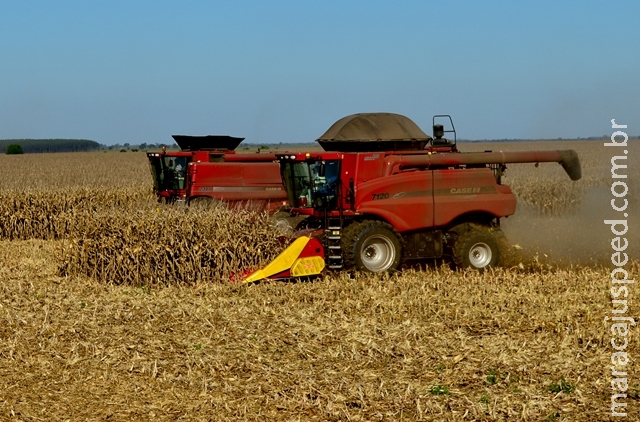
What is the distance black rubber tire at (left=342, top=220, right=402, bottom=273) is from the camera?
1272 centimetres

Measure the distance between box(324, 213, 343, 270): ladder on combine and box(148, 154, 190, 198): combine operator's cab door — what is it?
622 centimetres

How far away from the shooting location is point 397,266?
13.0 metres

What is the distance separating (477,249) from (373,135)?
2.39m

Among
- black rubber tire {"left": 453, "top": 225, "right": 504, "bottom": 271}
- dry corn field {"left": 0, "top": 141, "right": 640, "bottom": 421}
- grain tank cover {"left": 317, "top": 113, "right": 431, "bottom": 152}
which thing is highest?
grain tank cover {"left": 317, "top": 113, "right": 431, "bottom": 152}

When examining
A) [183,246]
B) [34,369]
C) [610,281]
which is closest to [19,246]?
[183,246]

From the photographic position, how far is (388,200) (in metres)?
13.1

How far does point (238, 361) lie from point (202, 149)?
11.9 meters

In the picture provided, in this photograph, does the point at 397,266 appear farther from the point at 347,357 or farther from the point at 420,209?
the point at 347,357

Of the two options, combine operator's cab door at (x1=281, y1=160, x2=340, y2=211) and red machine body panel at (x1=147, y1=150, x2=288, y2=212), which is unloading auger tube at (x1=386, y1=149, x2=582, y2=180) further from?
red machine body panel at (x1=147, y1=150, x2=288, y2=212)

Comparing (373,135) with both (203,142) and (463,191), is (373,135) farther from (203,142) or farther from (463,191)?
(203,142)

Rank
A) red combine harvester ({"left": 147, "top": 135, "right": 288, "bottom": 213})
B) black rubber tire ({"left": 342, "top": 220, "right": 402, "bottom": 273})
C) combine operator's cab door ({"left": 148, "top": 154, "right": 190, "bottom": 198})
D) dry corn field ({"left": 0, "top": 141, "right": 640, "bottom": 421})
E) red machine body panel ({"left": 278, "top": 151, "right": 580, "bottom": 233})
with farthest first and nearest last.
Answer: combine operator's cab door ({"left": 148, "top": 154, "right": 190, "bottom": 198}), red combine harvester ({"left": 147, "top": 135, "right": 288, "bottom": 213}), red machine body panel ({"left": 278, "top": 151, "right": 580, "bottom": 233}), black rubber tire ({"left": 342, "top": 220, "right": 402, "bottom": 273}), dry corn field ({"left": 0, "top": 141, "right": 640, "bottom": 421})

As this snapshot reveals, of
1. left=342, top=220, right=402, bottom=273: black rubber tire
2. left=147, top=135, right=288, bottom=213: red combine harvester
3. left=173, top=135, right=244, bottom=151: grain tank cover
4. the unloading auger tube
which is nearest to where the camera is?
left=342, top=220, right=402, bottom=273: black rubber tire
